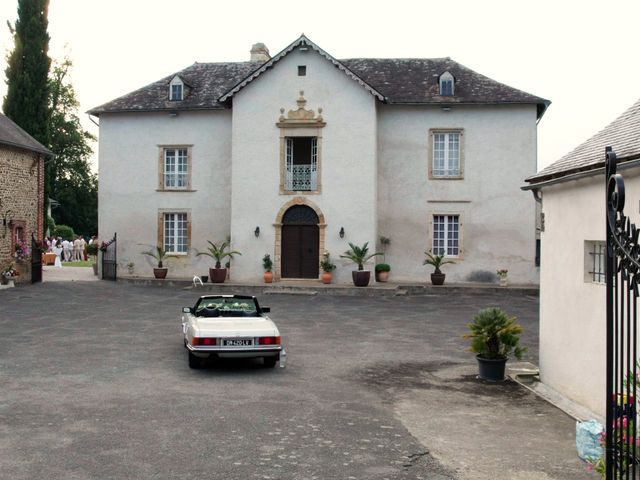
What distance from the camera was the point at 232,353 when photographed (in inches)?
429

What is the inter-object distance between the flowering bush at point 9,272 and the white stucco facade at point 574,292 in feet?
71.9

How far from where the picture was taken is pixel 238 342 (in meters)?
10.9

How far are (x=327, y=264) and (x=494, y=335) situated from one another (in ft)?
52.6

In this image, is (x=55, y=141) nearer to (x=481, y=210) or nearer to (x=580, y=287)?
(x=481, y=210)

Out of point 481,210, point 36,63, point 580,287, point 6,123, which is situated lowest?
point 580,287

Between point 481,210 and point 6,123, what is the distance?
20.4m

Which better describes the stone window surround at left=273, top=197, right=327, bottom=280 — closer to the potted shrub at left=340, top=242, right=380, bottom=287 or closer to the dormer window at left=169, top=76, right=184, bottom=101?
the potted shrub at left=340, top=242, right=380, bottom=287

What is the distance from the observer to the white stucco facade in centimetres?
847

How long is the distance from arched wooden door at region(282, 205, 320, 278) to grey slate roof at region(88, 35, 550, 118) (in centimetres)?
547

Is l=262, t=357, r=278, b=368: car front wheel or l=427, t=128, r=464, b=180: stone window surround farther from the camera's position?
l=427, t=128, r=464, b=180: stone window surround

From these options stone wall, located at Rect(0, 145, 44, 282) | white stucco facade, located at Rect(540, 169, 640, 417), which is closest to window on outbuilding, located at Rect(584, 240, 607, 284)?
white stucco facade, located at Rect(540, 169, 640, 417)

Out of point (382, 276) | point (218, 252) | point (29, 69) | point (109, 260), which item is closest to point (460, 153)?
point (382, 276)

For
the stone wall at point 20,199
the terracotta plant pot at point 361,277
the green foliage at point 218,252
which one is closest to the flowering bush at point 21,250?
the stone wall at point 20,199

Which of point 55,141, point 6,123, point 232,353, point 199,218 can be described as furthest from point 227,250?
point 55,141
